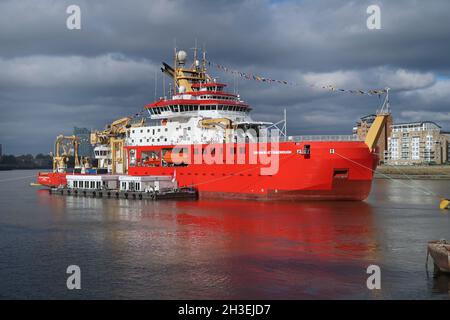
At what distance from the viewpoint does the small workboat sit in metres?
15.5

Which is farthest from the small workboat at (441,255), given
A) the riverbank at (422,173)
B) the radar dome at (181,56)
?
the riverbank at (422,173)

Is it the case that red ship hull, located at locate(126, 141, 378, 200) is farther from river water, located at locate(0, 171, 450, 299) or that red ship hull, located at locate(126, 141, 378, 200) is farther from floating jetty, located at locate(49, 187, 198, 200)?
floating jetty, located at locate(49, 187, 198, 200)

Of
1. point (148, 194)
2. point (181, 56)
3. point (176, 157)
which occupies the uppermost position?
point (181, 56)

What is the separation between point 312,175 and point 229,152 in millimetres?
6936

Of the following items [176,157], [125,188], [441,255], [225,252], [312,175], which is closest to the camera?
[441,255]

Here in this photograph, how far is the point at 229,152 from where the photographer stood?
3700 centimetres

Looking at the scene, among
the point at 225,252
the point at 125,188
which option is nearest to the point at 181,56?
the point at 125,188

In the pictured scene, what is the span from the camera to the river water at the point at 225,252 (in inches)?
590

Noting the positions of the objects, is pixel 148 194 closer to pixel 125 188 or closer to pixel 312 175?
pixel 125 188

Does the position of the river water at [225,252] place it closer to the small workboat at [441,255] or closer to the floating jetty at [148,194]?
the small workboat at [441,255]

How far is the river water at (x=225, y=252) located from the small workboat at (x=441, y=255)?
37 centimetres

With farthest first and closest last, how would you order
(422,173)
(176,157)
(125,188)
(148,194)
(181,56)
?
(422,173) < (181,56) < (125,188) < (176,157) < (148,194)
